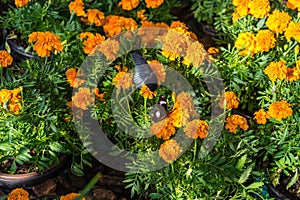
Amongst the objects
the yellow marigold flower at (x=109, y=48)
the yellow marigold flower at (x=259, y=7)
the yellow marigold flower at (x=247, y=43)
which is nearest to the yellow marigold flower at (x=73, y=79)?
the yellow marigold flower at (x=109, y=48)

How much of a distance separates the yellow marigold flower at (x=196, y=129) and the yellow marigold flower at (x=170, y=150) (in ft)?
0.23

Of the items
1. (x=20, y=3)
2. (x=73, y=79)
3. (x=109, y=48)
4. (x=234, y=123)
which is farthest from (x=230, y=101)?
(x=20, y=3)

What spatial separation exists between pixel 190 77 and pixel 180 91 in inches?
5.5

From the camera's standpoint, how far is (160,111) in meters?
2.18

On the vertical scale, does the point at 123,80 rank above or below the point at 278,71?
below

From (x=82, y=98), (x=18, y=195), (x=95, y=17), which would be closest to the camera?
(x=18, y=195)

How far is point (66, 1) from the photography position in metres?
2.70

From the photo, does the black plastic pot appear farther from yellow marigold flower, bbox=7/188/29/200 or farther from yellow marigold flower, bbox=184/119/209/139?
yellow marigold flower, bbox=184/119/209/139

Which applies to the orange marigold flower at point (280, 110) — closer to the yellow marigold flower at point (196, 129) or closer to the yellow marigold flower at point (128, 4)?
the yellow marigold flower at point (196, 129)

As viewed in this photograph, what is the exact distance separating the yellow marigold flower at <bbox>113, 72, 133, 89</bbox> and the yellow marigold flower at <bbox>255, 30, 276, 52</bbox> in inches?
24.8

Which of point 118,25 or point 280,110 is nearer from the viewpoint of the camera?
point 280,110

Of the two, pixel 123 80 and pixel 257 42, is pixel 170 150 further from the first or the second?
pixel 257 42

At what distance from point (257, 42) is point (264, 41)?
3 cm

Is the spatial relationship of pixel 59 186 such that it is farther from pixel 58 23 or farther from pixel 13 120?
pixel 58 23
